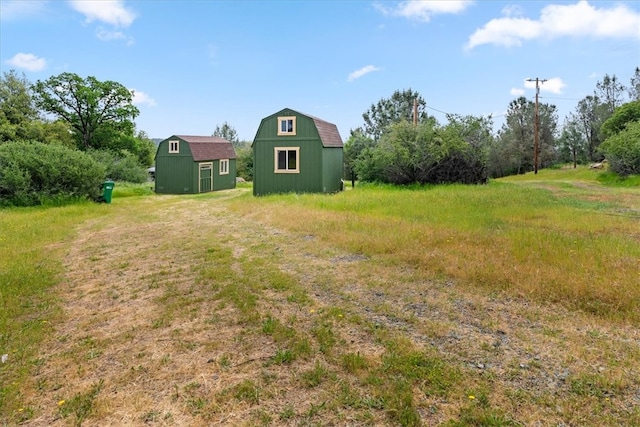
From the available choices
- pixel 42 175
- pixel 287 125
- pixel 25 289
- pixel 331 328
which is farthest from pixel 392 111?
pixel 331 328

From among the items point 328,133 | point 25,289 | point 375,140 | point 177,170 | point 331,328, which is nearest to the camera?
point 331,328

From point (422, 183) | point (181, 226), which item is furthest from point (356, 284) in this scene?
point (422, 183)

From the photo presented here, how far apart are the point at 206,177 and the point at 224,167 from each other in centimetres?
246

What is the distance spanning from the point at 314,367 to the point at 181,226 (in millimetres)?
7780

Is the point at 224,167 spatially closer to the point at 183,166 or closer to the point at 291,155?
the point at 183,166

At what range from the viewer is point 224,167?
85.9 feet

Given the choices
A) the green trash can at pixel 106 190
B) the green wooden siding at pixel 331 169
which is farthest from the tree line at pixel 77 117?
the green wooden siding at pixel 331 169

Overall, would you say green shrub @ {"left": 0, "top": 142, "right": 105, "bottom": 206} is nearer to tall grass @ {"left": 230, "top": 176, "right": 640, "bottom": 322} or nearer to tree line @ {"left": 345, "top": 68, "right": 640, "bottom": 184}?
tall grass @ {"left": 230, "top": 176, "right": 640, "bottom": 322}

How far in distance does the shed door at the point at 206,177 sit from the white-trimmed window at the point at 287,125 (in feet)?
28.2

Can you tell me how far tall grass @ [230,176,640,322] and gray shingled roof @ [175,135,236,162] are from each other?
12.7 metres

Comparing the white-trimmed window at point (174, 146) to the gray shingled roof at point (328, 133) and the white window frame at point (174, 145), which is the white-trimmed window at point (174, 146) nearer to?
the white window frame at point (174, 145)

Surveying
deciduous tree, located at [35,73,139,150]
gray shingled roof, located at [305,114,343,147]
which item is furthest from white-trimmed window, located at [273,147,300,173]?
deciduous tree, located at [35,73,139,150]

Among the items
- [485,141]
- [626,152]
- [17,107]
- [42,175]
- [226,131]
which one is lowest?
[42,175]

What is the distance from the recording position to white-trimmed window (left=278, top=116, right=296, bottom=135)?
16828 millimetres
